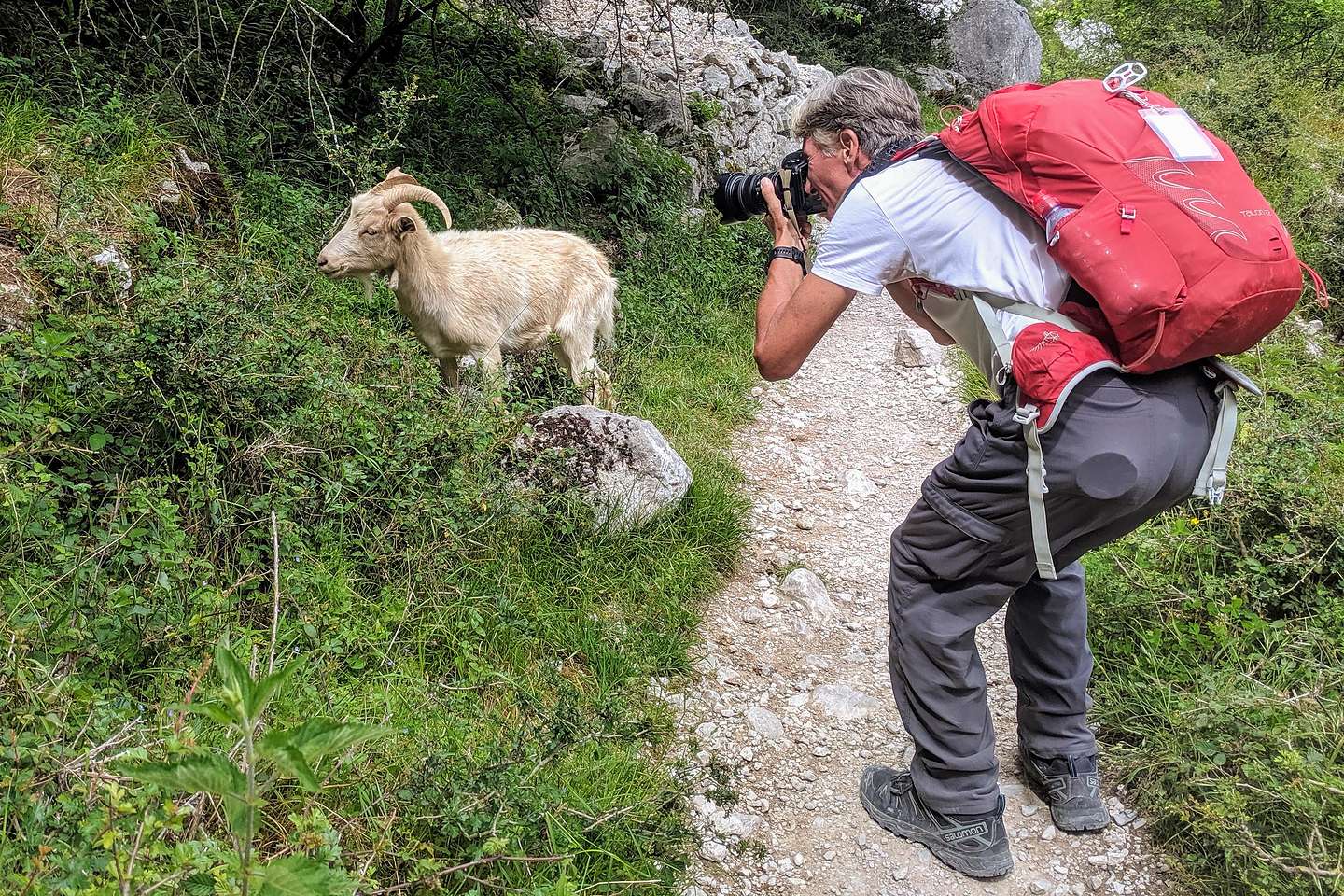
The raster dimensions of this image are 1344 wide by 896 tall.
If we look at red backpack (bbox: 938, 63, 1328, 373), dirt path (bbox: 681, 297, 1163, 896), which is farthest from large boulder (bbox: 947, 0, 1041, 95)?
red backpack (bbox: 938, 63, 1328, 373)

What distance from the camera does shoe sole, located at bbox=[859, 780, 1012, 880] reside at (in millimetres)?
3213

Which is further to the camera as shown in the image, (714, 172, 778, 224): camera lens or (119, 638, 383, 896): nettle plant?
(714, 172, 778, 224): camera lens

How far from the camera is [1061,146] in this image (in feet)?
8.25

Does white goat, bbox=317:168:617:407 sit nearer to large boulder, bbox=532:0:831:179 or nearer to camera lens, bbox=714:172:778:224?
camera lens, bbox=714:172:778:224

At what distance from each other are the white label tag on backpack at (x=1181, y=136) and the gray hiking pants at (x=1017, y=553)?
0.62 metres

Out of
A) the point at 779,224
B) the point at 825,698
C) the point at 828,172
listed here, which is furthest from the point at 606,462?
the point at 828,172

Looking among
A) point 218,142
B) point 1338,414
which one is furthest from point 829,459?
point 218,142

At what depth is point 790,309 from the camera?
2.96m

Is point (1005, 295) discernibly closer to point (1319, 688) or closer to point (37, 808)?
point (1319, 688)

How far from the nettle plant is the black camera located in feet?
8.01

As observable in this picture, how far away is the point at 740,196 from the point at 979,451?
1.41 metres

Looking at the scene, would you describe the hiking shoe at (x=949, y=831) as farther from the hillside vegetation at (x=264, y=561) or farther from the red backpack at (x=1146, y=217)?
the red backpack at (x=1146, y=217)

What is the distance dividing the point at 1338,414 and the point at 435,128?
6744mm

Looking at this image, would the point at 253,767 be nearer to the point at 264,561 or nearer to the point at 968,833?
the point at 264,561
